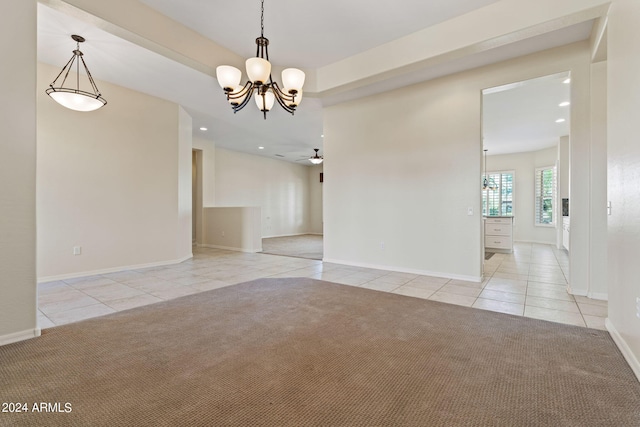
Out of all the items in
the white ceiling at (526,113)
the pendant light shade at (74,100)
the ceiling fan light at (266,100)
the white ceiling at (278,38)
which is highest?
the white ceiling at (278,38)

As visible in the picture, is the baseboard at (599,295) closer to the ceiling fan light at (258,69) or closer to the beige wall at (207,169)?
the ceiling fan light at (258,69)

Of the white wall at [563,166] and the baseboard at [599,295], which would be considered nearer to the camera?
the baseboard at [599,295]

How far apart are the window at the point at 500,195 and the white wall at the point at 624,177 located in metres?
8.14

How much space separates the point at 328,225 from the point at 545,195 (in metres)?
7.64

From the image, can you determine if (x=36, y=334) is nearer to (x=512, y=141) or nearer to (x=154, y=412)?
(x=154, y=412)

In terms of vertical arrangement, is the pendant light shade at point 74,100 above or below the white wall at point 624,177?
above

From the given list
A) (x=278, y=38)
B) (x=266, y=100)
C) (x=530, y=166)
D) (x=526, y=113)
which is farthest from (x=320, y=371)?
(x=530, y=166)

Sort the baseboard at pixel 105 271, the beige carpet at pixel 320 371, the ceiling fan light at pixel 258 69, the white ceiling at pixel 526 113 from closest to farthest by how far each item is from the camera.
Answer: the beige carpet at pixel 320 371 < the ceiling fan light at pixel 258 69 < the baseboard at pixel 105 271 < the white ceiling at pixel 526 113

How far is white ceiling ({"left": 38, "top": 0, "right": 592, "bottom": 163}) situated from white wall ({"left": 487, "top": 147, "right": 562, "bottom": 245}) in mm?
4698

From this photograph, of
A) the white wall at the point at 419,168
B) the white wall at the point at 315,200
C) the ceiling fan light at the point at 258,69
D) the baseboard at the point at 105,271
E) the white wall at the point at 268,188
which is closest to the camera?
the ceiling fan light at the point at 258,69

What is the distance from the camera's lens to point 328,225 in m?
5.87

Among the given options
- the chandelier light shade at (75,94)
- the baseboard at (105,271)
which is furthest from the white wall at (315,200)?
the chandelier light shade at (75,94)

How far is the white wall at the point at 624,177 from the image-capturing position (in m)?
1.91

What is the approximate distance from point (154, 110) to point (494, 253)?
26.5ft
